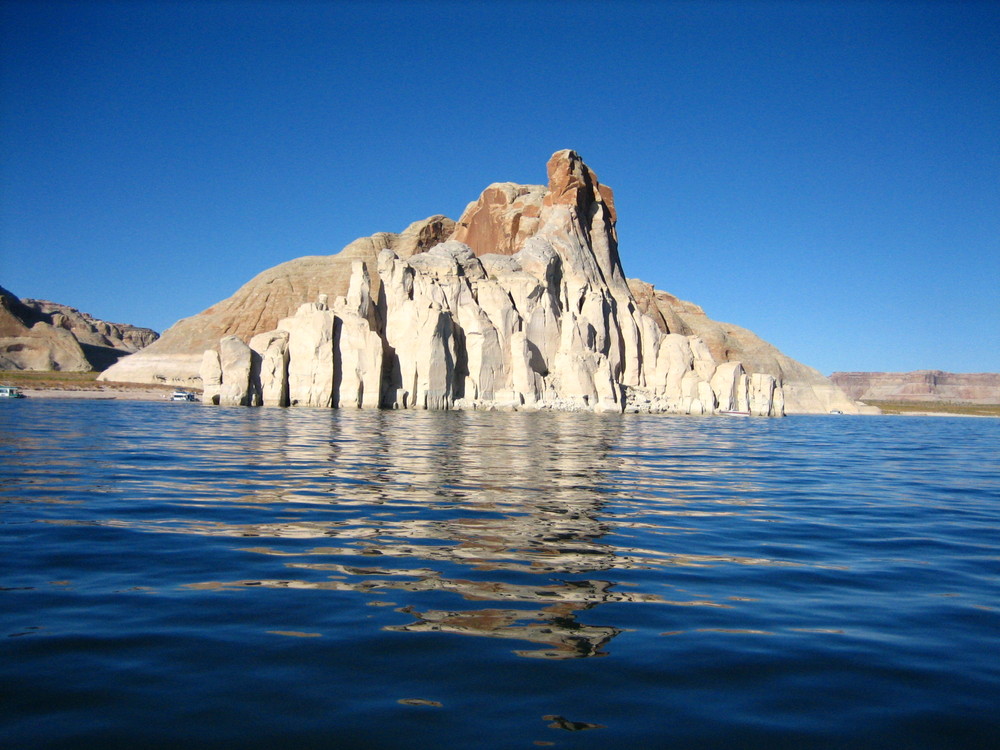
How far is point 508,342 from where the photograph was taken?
191 ft

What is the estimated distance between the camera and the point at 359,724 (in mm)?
3717

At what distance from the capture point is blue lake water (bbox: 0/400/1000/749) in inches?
150

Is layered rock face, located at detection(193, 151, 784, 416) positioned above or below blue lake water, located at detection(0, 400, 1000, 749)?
above

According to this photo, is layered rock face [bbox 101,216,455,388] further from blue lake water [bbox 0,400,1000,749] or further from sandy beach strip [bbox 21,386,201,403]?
blue lake water [bbox 0,400,1000,749]

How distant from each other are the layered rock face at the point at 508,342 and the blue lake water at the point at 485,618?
37.5m

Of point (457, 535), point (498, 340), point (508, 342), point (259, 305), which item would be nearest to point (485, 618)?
point (457, 535)

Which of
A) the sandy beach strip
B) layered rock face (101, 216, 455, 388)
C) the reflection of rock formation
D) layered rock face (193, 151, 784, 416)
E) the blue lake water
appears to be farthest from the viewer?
layered rock face (101, 216, 455, 388)

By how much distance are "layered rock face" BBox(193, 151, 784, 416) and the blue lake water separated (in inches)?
1478

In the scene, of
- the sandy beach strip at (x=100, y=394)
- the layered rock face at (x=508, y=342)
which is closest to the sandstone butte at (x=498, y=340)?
the layered rock face at (x=508, y=342)

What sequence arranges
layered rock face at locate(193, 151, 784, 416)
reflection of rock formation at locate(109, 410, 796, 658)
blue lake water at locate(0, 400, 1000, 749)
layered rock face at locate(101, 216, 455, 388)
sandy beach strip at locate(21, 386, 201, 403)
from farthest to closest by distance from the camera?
layered rock face at locate(101, 216, 455, 388), sandy beach strip at locate(21, 386, 201, 403), layered rock face at locate(193, 151, 784, 416), reflection of rock formation at locate(109, 410, 796, 658), blue lake water at locate(0, 400, 1000, 749)

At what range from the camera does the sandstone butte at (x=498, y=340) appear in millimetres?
49688

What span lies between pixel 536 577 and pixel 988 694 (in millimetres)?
3499

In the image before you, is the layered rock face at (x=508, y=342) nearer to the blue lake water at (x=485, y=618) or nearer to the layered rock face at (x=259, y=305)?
the layered rock face at (x=259, y=305)

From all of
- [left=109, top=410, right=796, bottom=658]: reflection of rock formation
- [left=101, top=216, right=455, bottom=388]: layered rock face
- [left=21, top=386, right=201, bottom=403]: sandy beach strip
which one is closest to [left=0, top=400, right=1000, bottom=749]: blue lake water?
[left=109, top=410, right=796, bottom=658]: reflection of rock formation
